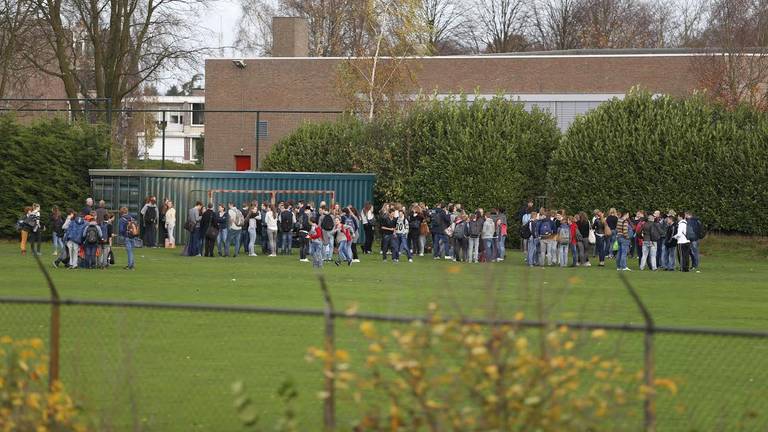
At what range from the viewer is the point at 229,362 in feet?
43.2

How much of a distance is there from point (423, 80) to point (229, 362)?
40.9 meters

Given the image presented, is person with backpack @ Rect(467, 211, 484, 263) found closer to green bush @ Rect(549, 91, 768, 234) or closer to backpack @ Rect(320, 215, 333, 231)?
backpack @ Rect(320, 215, 333, 231)

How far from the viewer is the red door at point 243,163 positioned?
55.2m

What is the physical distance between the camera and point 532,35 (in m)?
82.6

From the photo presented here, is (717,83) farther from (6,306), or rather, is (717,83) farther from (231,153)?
(6,306)

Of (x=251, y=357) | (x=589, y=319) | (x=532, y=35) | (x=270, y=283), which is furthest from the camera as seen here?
(x=532, y=35)

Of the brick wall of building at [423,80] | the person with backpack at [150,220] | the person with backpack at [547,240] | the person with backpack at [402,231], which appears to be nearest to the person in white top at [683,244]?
the person with backpack at [547,240]

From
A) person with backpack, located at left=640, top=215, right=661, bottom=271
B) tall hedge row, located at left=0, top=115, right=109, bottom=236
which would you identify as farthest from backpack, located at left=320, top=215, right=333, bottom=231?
tall hedge row, located at left=0, top=115, right=109, bottom=236

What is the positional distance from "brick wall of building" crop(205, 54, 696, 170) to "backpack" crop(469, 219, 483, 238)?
15.0 metres

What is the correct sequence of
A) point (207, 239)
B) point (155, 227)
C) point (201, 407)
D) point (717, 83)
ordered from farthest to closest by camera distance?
point (717, 83), point (155, 227), point (207, 239), point (201, 407)

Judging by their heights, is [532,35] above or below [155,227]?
above

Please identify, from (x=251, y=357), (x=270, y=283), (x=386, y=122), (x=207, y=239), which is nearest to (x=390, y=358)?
(x=251, y=357)

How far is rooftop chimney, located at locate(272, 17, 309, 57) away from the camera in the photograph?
194 feet

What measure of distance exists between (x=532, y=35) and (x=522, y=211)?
46147 millimetres
